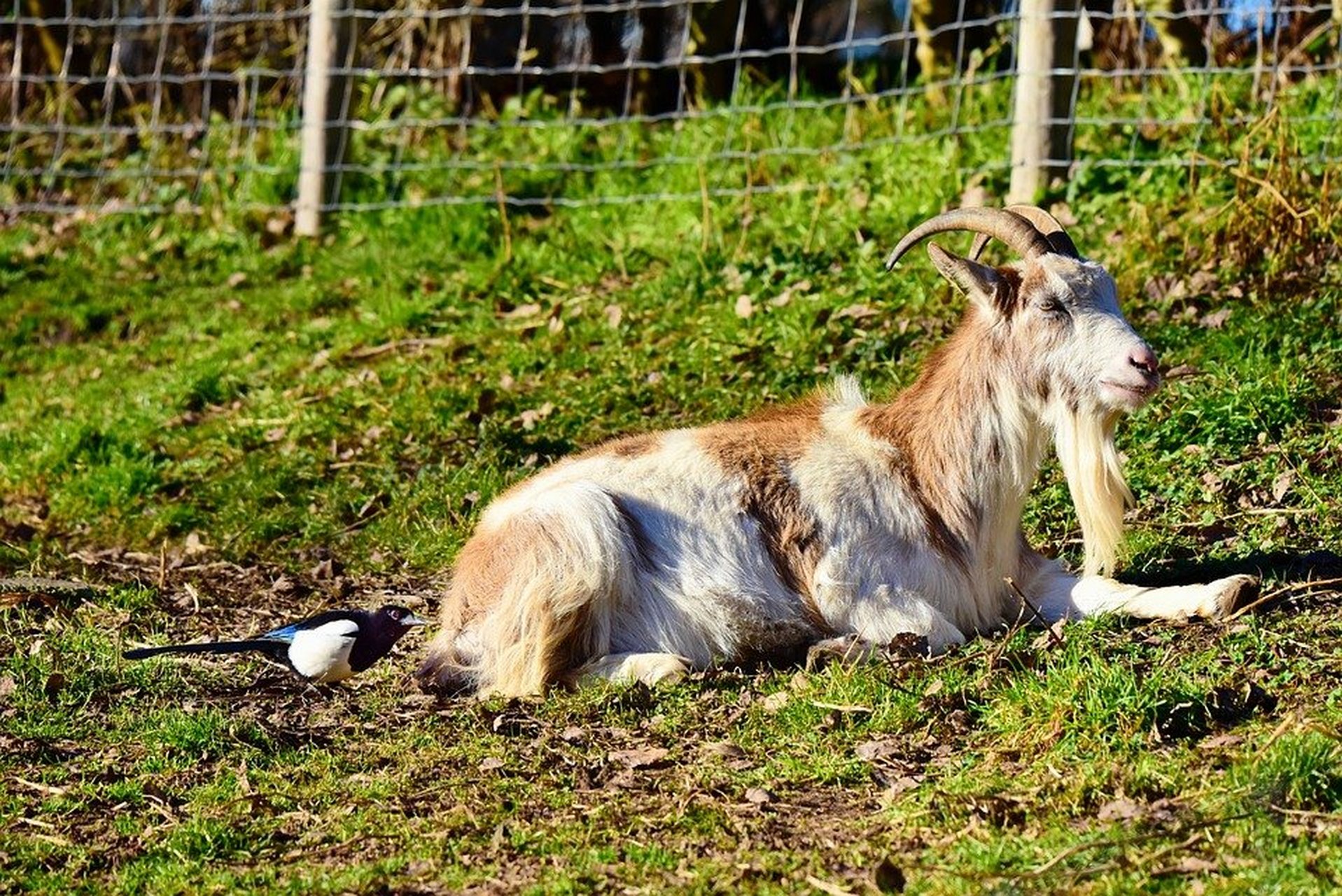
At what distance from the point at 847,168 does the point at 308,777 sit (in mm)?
5626

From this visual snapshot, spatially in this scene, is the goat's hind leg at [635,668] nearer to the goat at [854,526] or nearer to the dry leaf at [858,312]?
the goat at [854,526]

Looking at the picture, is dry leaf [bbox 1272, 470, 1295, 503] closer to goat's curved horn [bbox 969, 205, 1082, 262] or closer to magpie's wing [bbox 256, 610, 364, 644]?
goat's curved horn [bbox 969, 205, 1082, 262]

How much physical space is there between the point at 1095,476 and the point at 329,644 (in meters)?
2.36

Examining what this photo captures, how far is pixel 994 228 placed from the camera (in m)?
5.54

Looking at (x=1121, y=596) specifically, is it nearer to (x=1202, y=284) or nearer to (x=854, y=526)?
(x=854, y=526)

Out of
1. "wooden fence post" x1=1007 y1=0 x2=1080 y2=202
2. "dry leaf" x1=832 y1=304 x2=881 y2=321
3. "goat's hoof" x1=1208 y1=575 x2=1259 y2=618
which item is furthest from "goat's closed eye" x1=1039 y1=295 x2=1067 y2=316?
"wooden fence post" x1=1007 y1=0 x2=1080 y2=202

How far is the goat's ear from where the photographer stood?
215 inches

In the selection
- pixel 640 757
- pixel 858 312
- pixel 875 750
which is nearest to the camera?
pixel 875 750

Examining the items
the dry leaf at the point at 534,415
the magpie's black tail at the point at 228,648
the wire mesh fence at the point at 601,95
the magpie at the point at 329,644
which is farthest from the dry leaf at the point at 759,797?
the wire mesh fence at the point at 601,95

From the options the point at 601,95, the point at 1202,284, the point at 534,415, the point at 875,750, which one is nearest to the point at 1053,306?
the point at 875,750

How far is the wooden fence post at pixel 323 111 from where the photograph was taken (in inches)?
401

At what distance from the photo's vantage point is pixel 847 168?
31.2ft

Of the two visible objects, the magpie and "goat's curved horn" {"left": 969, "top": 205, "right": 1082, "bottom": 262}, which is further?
"goat's curved horn" {"left": 969, "top": 205, "right": 1082, "bottom": 262}

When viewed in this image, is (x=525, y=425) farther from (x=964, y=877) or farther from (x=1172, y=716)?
(x=964, y=877)
